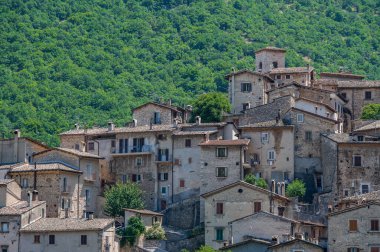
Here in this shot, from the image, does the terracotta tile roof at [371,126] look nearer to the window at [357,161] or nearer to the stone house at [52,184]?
the window at [357,161]

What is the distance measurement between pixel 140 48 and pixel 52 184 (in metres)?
76.5

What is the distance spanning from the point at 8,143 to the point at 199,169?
15.9 meters

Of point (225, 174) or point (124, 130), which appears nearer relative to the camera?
point (225, 174)

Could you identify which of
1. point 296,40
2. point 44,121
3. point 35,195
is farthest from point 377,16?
point 35,195

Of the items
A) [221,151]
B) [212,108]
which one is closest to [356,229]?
[221,151]

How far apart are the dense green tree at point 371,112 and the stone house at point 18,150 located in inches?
1008

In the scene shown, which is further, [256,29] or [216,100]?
[256,29]

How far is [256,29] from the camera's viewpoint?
183250 mm

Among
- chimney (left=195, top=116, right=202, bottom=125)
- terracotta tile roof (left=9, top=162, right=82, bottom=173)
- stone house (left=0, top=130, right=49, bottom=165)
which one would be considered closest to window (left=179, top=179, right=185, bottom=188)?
chimney (left=195, top=116, right=202, bottom=125)

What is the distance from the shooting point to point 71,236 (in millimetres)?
94062

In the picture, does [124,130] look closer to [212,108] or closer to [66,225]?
[212,108]

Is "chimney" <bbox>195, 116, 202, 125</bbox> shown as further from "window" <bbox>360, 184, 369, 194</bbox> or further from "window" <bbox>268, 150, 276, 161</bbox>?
"window" <bbox>360, 184, 369, 194</bbox>

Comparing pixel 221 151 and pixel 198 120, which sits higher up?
pixel 198 120

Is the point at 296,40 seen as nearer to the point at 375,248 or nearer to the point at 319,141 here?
the point at 319,141
